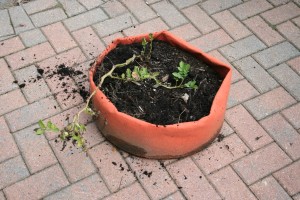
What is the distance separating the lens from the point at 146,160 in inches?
101

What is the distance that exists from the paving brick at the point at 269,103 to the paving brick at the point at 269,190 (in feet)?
1.59

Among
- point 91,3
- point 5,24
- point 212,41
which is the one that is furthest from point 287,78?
point 5,24

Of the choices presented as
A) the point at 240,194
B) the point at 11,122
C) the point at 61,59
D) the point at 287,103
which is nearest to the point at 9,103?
the point at 11,122

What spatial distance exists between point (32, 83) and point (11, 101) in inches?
7.8

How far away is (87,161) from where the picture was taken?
2.55m

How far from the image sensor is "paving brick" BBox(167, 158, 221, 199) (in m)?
2.44

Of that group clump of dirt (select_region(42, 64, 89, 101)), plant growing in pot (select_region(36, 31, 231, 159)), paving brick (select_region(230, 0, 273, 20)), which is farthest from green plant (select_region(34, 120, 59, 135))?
paving brick (select_region(230, 0, 273, 20))

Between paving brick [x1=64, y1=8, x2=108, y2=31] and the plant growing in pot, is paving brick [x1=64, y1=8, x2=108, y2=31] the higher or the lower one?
the lower one

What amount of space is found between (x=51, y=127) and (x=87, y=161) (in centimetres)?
47

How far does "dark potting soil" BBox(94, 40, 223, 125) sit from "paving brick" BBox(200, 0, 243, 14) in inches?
37.7

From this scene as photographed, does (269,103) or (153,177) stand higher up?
(269,103)

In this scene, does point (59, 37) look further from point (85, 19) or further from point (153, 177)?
point (153, 177)

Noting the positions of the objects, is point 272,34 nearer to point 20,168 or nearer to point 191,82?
point 191,82

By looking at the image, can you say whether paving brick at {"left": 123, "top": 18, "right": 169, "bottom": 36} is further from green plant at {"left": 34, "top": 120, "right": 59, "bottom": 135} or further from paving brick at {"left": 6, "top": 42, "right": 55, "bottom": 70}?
green plant at {"left": 34, "top": 120, "right": 59, "bottom": 135}
